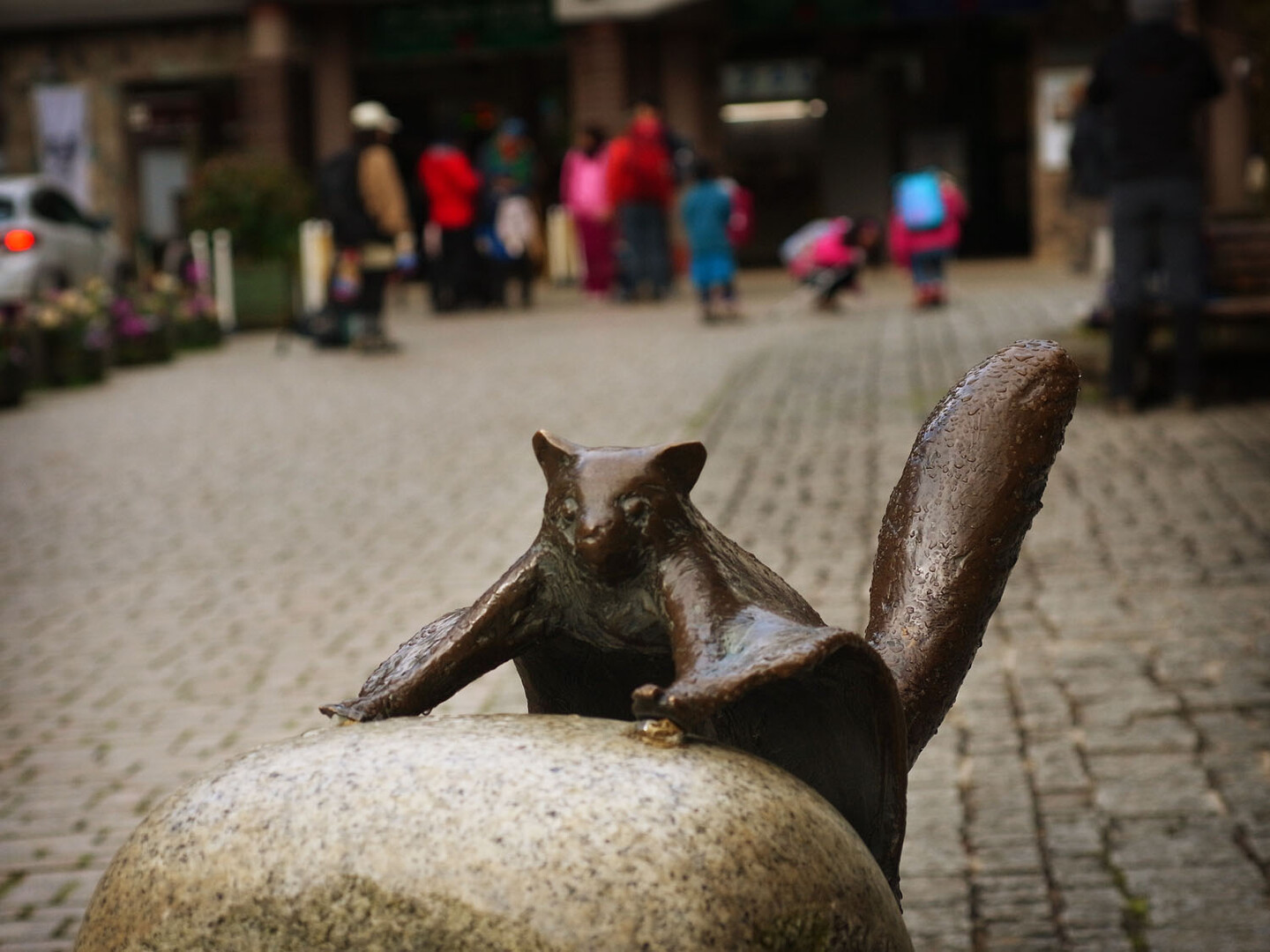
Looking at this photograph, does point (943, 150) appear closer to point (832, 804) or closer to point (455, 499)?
point (455, 499)

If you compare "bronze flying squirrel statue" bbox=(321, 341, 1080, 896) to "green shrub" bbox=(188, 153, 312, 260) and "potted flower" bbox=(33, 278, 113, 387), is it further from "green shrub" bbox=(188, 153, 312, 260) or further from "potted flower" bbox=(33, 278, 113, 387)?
"green shrub" bbox=(188, 153, 312, 260)

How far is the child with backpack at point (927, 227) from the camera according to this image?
17266mm

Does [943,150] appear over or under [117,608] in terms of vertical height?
over

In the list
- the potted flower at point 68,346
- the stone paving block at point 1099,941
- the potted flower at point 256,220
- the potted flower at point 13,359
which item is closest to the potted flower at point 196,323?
the potted flower at point 256,220

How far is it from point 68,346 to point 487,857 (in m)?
14.7

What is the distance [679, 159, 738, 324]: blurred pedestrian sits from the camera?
17.8 metres

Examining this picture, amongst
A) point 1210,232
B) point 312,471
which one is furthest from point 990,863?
point 1210,232

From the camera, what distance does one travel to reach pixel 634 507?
2.15 metres

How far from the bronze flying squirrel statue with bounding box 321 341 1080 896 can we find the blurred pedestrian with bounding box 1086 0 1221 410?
7.64 metres

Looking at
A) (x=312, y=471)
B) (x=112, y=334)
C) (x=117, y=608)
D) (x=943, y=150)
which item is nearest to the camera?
(x=117, y=608)

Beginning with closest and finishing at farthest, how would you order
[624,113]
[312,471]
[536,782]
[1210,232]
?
[536,782] < [312,471] < [1210,232] < [624,113]

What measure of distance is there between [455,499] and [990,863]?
17.0 feet

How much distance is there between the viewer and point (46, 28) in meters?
28.1

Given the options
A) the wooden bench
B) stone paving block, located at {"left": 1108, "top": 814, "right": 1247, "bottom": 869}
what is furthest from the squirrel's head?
the wooden bench
